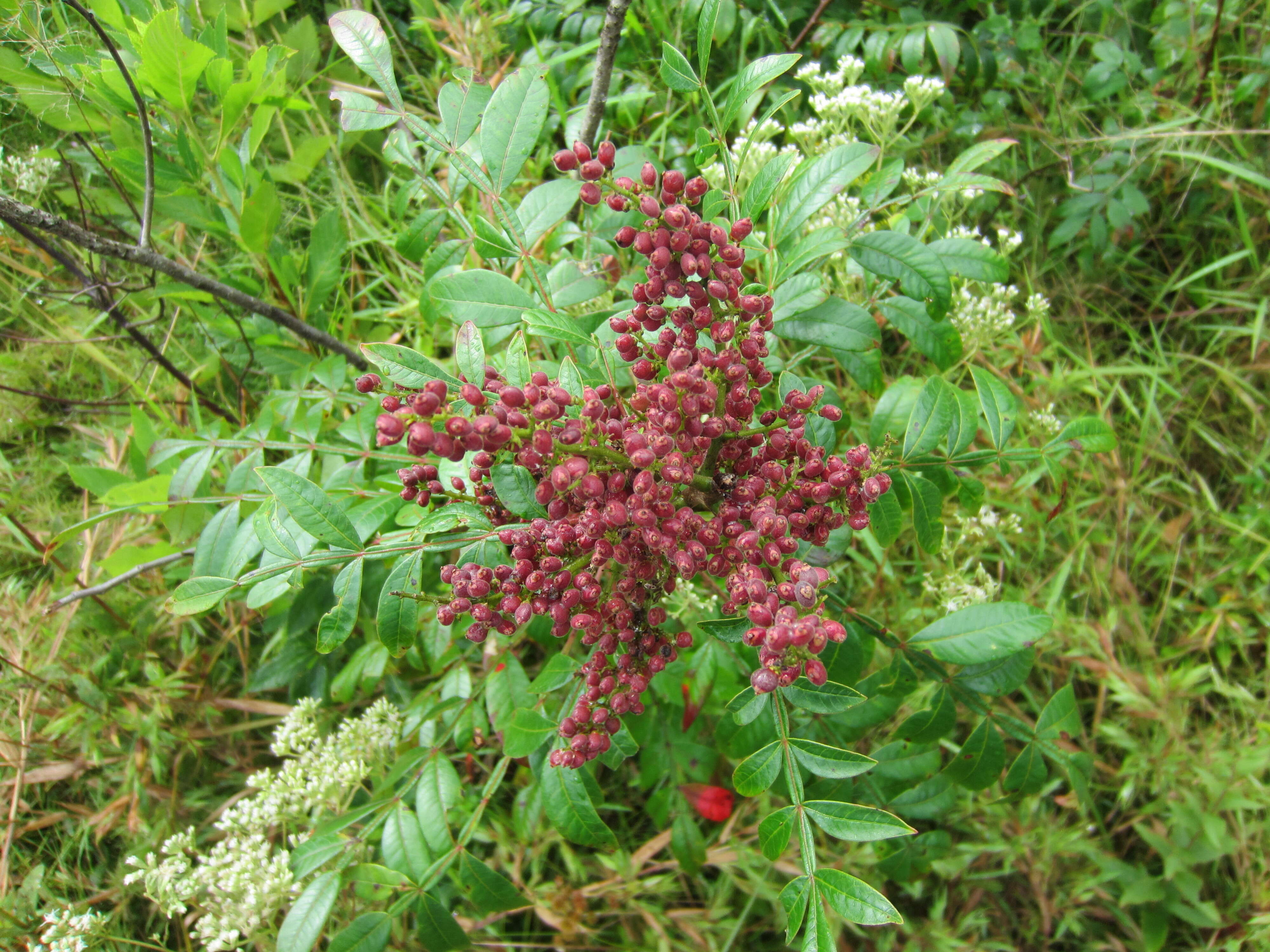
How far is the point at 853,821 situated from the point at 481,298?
4.14ft

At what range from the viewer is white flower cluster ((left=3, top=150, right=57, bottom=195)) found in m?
2.47

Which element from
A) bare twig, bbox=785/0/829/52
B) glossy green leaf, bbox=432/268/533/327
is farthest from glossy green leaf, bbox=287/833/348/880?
bare twig, bbox=785/0/829/52

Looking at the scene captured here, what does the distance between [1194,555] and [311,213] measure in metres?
3.87

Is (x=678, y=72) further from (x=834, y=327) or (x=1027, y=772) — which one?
(x=1027, y=772)

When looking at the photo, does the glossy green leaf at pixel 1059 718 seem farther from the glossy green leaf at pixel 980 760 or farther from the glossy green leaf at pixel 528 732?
the glossy green leaf at pixel 528 732

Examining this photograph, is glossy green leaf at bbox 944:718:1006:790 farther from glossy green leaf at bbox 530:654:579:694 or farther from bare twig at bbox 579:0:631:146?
bare twig at bbox 579:0:631:146

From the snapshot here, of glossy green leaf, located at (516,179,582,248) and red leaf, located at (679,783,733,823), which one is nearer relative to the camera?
glossy green leaf, located at (516,179,582,248)

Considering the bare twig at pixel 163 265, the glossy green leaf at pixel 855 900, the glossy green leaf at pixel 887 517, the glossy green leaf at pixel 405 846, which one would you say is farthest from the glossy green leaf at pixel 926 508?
the bare twig at pixel 163 265

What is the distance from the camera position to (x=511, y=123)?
1.55m

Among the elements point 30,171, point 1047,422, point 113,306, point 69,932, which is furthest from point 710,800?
point 30,171

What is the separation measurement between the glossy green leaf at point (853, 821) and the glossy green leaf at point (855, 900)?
7 cm

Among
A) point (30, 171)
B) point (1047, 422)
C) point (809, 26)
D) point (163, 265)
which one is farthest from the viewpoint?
point (809, 26)

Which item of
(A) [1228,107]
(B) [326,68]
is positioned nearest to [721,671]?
(B) [326,68]

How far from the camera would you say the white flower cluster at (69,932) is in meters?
1.92
